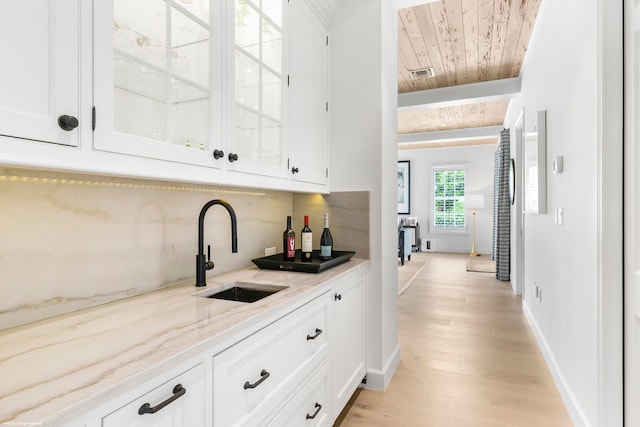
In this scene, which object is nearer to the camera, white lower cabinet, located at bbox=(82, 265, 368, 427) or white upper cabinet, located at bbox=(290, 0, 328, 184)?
white lower cabinet, located at bbox=(82, 265, 368, 427)

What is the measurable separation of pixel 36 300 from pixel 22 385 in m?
0.51

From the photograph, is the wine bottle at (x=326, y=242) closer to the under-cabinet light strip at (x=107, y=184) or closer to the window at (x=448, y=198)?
the under-cabinet light strip at (x=107, y=184)

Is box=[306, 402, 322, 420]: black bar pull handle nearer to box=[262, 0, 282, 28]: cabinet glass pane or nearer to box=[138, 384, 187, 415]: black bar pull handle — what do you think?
box=[138, 384, 187, 415]: black bar pull handle

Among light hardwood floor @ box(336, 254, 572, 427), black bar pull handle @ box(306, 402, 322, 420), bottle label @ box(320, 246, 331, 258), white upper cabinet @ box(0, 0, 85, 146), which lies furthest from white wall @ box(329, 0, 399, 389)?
white upper cabinet @ box(0, 0, 85, 146)

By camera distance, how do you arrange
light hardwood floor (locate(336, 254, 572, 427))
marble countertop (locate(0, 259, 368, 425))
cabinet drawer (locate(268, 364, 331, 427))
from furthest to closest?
light hardwood floor (locate(336, 254, 572, 427))
cabinet drawer (locate(268, 364, 331, 427))
marble countertop (locate(0, 259, 368, 425))

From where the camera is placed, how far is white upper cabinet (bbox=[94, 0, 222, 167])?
3.22 ft

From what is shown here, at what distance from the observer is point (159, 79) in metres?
1.18

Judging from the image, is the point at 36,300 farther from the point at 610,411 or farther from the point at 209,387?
the point at 610,411

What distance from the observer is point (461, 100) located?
4867 millimetres

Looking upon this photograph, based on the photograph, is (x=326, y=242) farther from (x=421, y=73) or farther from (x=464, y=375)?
(x=421, y=73)

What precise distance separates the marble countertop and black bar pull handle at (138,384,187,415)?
8 cm

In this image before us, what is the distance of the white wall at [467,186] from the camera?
8.84m

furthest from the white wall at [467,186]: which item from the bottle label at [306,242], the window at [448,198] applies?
the bottle label at [306,242]

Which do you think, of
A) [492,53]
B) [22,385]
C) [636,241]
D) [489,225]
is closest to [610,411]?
[636,241]
